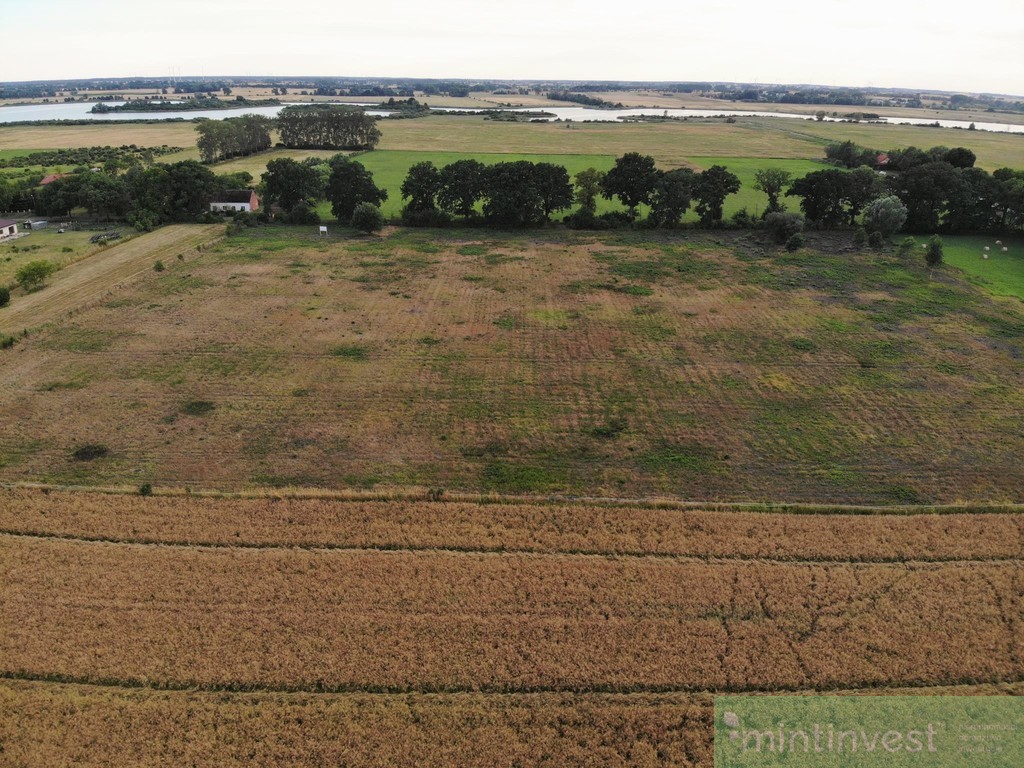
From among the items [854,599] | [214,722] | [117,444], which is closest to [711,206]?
[854,599]

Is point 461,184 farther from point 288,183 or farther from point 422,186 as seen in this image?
point 288,183

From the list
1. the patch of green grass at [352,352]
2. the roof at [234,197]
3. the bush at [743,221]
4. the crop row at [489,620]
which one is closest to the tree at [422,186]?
the roof at [234,197]

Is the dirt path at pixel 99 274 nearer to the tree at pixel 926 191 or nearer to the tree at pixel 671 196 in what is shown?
the tree at pixel 671 196

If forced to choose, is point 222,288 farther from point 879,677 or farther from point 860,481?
point 879,677

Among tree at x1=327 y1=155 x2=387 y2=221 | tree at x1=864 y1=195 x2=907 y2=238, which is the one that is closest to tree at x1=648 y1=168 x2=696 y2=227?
tree at x1=864 y1=195 x2=907 y2=238

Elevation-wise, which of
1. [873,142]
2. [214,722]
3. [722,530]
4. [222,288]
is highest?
[873,142]

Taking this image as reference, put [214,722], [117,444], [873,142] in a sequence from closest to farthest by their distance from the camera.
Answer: [214,722] → [117,444] → [873,142]

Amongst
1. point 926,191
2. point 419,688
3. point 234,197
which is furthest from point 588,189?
point 419,688
